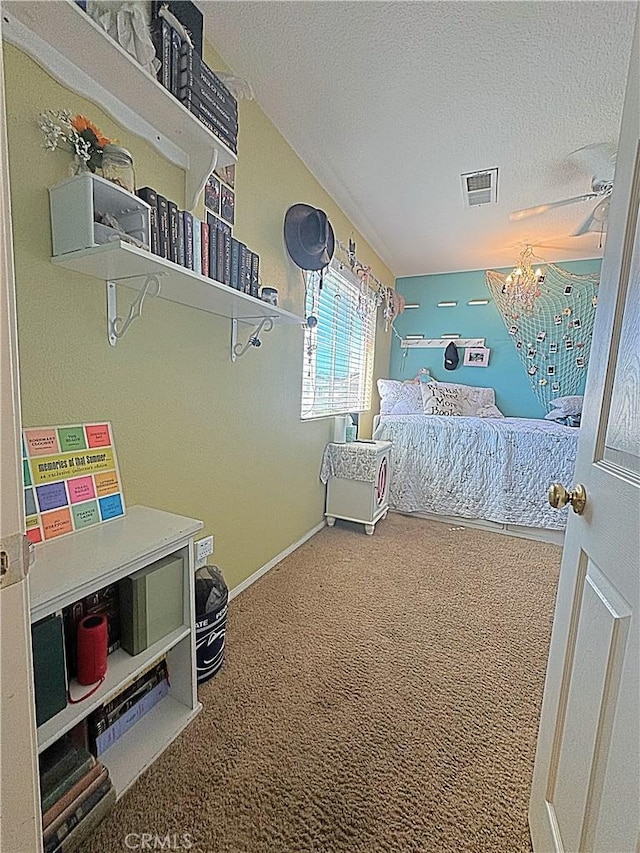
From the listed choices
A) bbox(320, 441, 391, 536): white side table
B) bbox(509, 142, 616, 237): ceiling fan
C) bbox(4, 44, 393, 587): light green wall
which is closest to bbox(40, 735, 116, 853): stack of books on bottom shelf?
bbox(4, 44, 393, 587): light green wall

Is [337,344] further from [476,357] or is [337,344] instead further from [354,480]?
[476,357]

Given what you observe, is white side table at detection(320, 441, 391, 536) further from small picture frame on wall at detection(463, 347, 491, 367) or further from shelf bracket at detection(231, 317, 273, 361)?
small picture frame on wall at detection(463, 347, 491, 367)

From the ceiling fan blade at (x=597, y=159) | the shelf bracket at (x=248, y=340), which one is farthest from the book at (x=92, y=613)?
the ceiling fan blade at (x=597, y=159)

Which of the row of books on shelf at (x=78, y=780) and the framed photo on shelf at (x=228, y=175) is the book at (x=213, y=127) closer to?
the framed photo on shelf at (x=228, y=175)

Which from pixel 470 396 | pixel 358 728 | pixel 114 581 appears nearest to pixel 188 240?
pixel 114 581

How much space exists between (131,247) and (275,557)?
189cm

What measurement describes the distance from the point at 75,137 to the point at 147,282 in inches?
16.5

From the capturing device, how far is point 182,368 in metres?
1.62

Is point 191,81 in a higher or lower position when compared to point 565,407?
higher

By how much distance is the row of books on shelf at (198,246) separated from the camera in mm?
1228

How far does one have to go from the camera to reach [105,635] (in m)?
1.04

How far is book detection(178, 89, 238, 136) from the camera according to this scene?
4.15ft

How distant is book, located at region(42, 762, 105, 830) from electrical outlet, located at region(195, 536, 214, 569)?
798 millimetres

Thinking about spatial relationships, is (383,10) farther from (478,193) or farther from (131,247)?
(478,193)
